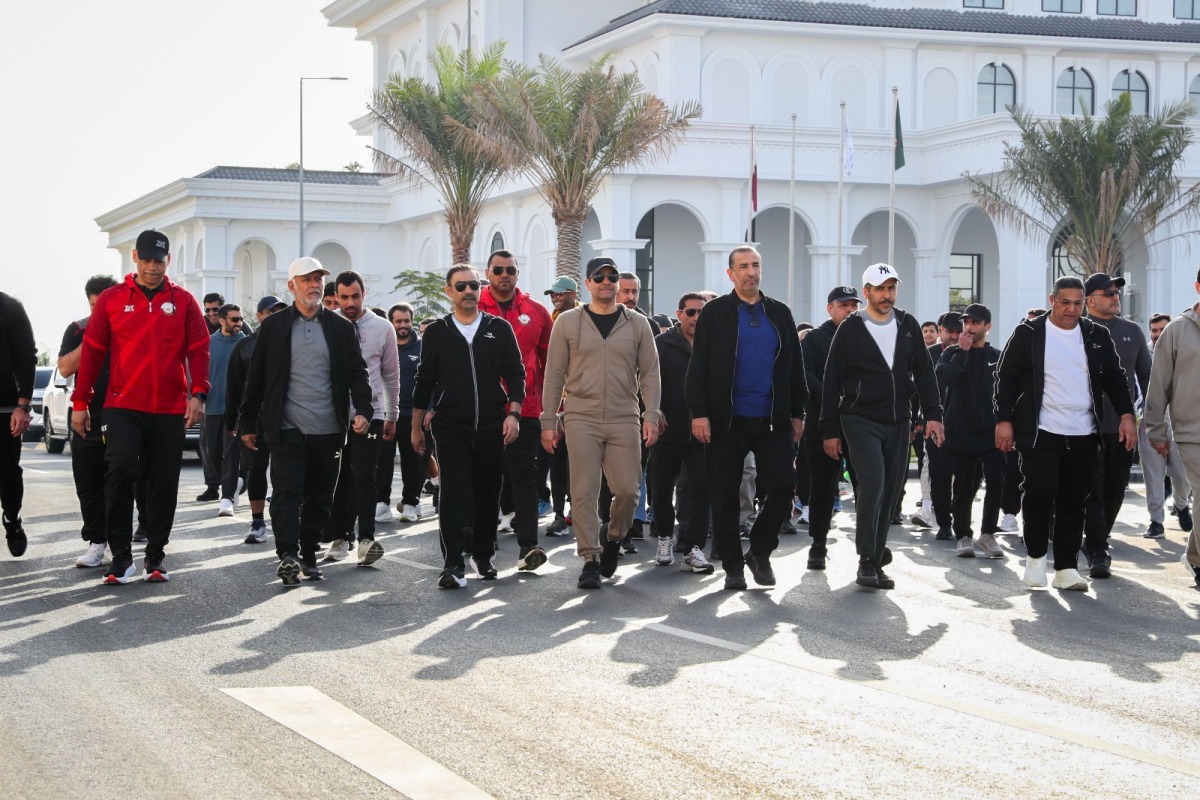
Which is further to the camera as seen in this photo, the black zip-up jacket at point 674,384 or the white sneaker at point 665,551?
the black zip-up jacket at point 674,384

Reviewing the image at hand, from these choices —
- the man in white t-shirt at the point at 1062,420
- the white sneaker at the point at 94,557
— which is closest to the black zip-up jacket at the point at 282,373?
the white sneaker at the point at 94,557

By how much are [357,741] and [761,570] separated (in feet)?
15.8

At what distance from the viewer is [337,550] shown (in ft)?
40.1

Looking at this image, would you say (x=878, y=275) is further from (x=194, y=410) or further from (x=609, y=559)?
(x=194, y=410)

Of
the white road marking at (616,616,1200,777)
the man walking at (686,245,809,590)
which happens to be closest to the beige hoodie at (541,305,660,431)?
the man walking at (686,245,809,590)

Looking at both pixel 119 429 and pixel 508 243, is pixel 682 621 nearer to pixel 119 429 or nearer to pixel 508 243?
pixel 119 429

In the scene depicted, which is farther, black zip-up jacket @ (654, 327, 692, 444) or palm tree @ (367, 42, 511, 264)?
palm tree @ (367, 42, 511, 264)

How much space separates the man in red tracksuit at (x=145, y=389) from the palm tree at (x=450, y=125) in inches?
1133

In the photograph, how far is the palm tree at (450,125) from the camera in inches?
1586

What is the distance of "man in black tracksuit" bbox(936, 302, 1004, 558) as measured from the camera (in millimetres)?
13145

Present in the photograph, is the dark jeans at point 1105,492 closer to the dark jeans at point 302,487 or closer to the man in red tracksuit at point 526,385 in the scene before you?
the man in red tracksuit at point 526,385

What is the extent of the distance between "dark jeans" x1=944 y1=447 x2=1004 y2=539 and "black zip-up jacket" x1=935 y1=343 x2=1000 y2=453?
10 cm

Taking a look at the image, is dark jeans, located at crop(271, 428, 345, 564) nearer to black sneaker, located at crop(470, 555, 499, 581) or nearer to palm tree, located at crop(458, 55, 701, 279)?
black sneaker, located at crop(470, 555, 499, 581)

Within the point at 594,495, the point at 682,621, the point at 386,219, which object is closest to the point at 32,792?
the point at 682,621
